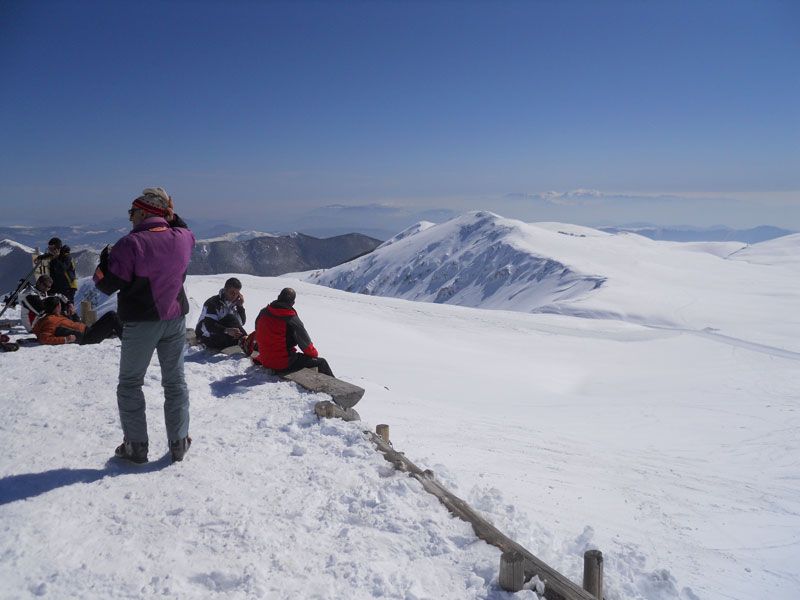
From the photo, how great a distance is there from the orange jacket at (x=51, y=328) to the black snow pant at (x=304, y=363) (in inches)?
183

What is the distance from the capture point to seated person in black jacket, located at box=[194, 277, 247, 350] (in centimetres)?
902

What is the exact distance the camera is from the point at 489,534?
386cm

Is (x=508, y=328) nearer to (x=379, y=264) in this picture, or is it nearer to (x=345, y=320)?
(x=345, y=320)

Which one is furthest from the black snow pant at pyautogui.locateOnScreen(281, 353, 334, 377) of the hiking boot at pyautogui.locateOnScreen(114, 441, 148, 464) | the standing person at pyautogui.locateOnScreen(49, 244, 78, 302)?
the standing person at pyautogui.locateOnScreen(49, 244, 78, 302)

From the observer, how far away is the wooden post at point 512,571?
3.28 m

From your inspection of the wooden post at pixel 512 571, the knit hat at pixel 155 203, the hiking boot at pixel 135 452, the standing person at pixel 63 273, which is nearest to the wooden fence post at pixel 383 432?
the hiking boot at pixel 135 452

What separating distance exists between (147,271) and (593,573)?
13.9 ft

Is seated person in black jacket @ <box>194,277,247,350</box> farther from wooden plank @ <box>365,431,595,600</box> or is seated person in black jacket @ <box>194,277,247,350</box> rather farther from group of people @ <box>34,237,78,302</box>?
group of people @ <box>34,237,78,302</box>

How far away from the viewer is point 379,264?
6540 inches

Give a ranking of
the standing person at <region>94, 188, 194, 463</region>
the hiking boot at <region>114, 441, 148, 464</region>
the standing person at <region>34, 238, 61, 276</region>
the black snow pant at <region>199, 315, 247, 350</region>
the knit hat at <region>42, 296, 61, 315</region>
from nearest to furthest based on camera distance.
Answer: the standing person at <region>94, 188, 194, 463</region>
the hiking boot at <region>114, 441, 148, 464</region>
the black snow pant at <region>199, 315, 247, 350</region>
the knit hat at <region>42, 296, 61, 315</region>
the standing person at <region>34, 238, 61, 276</region>

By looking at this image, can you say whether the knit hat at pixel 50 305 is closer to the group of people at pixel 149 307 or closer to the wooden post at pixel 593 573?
the group of people at pixel 149 307

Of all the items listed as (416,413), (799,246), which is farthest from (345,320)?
(799,246)

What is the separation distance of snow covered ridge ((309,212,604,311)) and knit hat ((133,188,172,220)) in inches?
2502

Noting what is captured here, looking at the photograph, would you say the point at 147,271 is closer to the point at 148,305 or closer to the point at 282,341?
the point at 148,305
